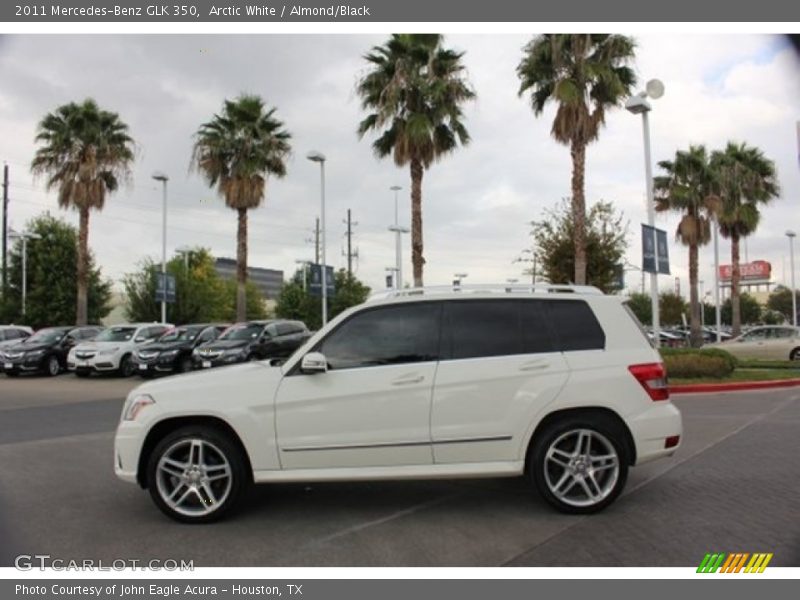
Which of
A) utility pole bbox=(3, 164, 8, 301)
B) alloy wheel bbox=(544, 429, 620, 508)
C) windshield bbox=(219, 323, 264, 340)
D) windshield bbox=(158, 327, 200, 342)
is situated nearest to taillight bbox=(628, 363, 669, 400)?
alloy wheel bbox=(544, 429, 620, 508)

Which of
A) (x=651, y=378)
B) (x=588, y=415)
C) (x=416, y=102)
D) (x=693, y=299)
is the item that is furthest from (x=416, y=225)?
(x=588, y=415)

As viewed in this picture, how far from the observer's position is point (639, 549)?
15.9ft

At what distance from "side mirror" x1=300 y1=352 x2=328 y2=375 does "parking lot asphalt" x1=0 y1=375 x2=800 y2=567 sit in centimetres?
121

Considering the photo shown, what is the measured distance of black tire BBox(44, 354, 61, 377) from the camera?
24.0m

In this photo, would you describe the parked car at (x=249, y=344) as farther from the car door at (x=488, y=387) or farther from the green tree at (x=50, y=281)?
the green tree at (x=50, y=281)

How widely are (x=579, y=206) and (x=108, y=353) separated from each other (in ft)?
50.0

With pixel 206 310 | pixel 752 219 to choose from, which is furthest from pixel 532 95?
pixel 206 310

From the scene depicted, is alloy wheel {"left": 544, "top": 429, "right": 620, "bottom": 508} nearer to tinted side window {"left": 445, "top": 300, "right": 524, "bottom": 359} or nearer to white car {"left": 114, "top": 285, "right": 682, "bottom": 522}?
white car {"left": 114, "top": 285, "right": 682, "bottom": 522}

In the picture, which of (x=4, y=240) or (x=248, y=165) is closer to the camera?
(x=248, y=165)

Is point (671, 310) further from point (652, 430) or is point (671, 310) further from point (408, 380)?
point (408, 380)

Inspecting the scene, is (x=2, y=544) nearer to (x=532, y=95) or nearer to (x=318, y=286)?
(x=532, y=95)

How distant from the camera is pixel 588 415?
18.7 feet

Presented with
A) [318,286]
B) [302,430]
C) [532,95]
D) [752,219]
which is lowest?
[302,430]

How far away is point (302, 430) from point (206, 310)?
40514 millimetres
